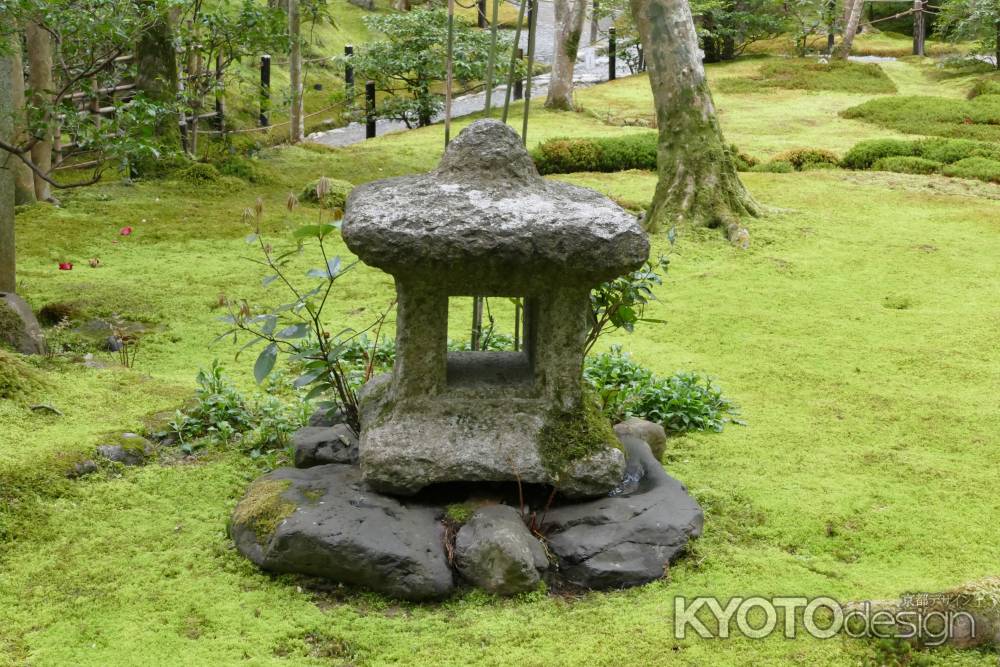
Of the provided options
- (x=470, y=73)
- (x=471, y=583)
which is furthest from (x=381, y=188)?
(x=470, y=73)

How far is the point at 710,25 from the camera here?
78.8ft

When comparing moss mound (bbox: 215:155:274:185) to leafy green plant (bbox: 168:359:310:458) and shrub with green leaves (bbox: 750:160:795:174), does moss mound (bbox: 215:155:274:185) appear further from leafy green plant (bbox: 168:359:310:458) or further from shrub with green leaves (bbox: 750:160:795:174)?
leafy green plant (bbox: 168:359:310:458)

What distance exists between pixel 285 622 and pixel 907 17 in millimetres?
33398

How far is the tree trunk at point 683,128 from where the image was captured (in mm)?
9039

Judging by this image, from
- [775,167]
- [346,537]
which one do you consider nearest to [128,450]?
[346,537]

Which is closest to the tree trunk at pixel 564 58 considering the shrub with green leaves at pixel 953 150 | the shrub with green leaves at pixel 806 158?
the shrub with green leaves at pixel 806 158

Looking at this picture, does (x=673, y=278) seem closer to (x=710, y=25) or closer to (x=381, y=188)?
(x=381, y=188)

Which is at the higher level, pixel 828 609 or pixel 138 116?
pixel 138 116

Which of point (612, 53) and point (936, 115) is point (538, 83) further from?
point (936, 115)

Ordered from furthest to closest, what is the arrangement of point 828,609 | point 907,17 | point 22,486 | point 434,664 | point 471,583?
point 907,17
point 22,486
point 471,583
point 828,609
point 434,664

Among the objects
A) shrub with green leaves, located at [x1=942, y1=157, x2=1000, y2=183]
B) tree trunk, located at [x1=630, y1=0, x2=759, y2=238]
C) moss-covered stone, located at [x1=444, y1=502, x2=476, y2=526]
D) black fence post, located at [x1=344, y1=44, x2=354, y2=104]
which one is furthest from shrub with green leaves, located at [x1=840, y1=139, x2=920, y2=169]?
moss-covered stone, located at [x1=444, y1=502, x2=476, y2=526]

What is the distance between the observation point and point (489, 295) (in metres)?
3.87

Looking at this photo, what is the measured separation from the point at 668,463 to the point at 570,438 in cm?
99

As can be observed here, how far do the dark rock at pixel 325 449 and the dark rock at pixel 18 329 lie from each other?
93.4 inches
